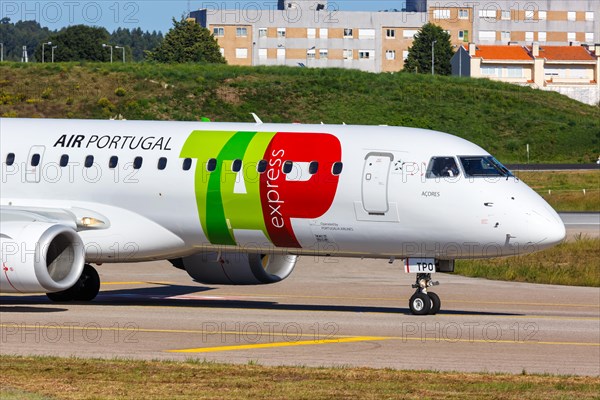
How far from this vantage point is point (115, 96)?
108m

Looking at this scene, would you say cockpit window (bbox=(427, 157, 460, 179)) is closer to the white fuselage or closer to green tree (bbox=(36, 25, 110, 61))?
the white fuselage

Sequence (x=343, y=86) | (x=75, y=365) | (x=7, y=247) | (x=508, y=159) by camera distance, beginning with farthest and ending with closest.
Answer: (x=343, y=86), (x=508, y=159), (x=7, y=247), (x=75, y=365)

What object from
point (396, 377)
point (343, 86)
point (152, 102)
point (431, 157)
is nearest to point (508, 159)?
point (343, 86)

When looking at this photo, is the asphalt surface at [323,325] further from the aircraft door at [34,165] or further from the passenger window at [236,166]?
the passenger window at [236,166]

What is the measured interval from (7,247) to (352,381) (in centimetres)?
1033

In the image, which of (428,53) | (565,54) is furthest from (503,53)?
(428,53)

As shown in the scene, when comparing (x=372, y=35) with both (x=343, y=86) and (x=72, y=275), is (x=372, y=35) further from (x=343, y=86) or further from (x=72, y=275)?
(x=72, y=275)

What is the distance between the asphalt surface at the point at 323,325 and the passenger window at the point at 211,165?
121 inches

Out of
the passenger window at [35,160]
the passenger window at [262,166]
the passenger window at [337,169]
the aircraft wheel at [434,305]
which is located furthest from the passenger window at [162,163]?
the aircraft wheel at [434,305]

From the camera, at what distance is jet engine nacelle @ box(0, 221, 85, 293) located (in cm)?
2566

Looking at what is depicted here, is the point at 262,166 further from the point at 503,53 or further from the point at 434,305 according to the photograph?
the point at 503,53

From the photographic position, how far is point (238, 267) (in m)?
29.1

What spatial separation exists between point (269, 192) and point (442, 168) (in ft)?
11.9

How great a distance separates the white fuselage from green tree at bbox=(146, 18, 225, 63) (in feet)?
392
